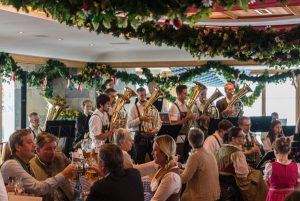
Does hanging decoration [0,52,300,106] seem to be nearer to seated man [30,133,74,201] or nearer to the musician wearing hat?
the musician wearing hat

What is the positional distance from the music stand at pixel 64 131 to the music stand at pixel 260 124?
10.3 ft

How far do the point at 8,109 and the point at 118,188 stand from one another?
11020mm

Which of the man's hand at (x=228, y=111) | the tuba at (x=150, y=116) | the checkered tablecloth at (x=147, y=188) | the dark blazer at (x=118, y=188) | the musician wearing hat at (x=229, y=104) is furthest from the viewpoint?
the musician wearing hat at (x=229, y=104)

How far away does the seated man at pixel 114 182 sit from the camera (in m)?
3.77

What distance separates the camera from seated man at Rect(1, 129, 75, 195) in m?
4.32

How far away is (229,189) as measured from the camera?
698 centimetres

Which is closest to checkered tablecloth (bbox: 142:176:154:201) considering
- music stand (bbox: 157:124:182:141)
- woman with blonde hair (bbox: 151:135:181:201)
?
woman with blonde hair (bbox: 151:135:181:201)

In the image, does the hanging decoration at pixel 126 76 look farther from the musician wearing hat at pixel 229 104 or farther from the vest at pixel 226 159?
the vest at pixel 226 159

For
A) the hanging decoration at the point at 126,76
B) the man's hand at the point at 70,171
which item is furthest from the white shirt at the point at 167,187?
the hanging decoration at the point at 126,76

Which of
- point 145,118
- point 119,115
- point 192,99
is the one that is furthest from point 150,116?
point 192,99

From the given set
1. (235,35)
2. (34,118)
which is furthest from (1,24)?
(235,35)

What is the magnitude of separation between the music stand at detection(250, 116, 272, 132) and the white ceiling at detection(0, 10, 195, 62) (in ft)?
11.1

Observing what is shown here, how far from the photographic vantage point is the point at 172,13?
Answer: 425 cm

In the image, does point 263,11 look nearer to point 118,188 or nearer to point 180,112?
point 180,112
